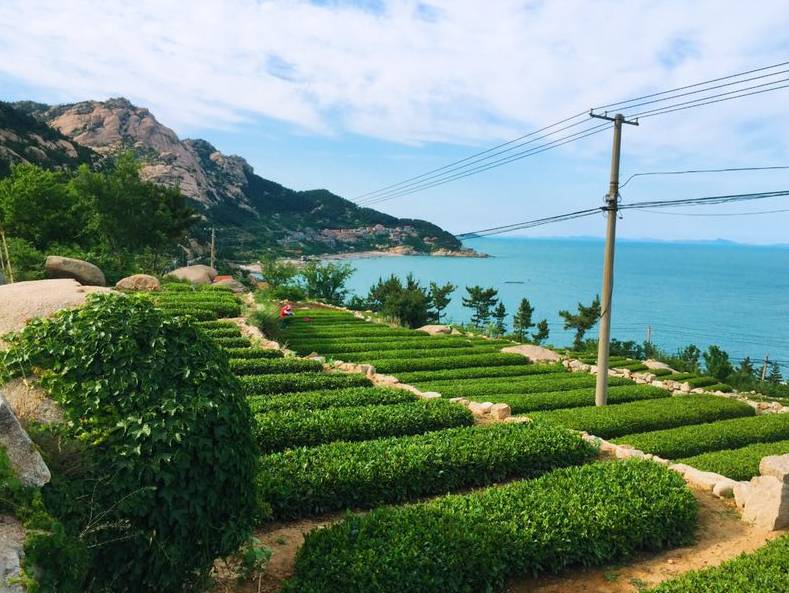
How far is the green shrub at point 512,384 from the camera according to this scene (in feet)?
56.7

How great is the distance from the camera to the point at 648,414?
1617 cm

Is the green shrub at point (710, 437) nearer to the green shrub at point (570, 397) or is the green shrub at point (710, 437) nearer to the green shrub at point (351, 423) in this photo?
the green shrub at point (570, 397)

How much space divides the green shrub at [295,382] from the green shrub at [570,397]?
4191 mm

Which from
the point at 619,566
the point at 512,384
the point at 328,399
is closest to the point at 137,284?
the point at 328,399

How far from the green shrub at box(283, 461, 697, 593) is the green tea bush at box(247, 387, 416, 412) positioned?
549 centimetres

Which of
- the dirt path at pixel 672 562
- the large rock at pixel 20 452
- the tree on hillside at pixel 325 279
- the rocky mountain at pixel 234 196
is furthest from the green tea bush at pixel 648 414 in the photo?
the rocky mountain at pixel 234 196

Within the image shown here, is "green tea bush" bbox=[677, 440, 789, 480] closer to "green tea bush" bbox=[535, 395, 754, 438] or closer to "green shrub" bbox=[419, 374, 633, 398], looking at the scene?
"green tea bush" bbox=[535, 395, 754, 438]

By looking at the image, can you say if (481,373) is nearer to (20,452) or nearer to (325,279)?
(20,452)

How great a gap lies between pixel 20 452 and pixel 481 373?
18.4 metres

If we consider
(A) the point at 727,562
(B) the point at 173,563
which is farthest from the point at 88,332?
(A) the point at 727,562

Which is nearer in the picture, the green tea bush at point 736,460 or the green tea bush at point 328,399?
the green tea bush at point 736,460

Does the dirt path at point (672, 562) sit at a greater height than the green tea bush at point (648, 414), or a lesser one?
greater

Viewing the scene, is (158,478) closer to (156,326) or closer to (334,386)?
(156,326)

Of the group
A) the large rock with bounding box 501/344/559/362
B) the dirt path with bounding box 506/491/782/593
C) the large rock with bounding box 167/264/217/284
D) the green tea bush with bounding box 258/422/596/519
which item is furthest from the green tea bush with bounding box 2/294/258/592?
the large rock with bounding box 167/264/217/284
